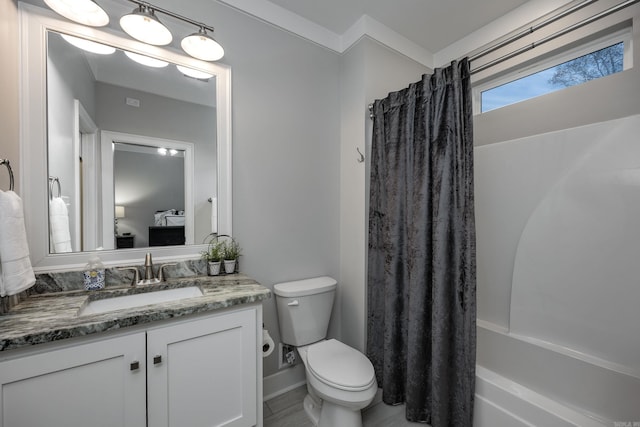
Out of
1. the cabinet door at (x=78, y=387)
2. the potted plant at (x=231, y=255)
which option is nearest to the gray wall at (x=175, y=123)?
the potted plant at (x=231, y=255)

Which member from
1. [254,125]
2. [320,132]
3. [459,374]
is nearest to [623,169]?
[459,374]

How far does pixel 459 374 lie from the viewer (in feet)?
4.32

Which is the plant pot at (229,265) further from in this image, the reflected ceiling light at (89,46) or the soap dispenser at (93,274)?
the reflected ceiling light at (89,46)

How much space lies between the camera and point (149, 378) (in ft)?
3.28

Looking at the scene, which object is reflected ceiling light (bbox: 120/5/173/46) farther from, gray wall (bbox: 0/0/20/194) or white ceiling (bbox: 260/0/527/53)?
white ceiling (bbox: 260/0/527/53)

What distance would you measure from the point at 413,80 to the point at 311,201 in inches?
52.6

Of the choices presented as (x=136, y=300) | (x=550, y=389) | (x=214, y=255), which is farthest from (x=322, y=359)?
(x=550, y=389)

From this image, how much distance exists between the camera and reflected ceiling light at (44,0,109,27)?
116 cm

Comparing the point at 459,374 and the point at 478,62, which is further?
the point at 478,62

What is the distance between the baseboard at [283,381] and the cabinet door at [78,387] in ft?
2.97

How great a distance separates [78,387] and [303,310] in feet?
3.54

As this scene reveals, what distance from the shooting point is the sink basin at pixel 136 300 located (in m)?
1.16

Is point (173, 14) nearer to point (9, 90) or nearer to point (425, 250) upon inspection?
point (9, 90)

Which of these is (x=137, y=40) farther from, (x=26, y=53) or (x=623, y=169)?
(x=623, y=169)
